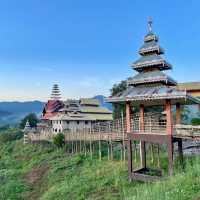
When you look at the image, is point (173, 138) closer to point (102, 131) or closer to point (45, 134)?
point (102, 131)

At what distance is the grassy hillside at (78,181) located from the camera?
10891 mm

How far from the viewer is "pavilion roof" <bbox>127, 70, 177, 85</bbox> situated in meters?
16.3

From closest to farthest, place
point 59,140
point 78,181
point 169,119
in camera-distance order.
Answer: point 169,119 < point 78,181 < point 59,140


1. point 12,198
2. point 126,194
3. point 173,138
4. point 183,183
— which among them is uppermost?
point 173,138

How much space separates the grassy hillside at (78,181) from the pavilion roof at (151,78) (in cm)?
479

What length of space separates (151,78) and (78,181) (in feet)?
27.4

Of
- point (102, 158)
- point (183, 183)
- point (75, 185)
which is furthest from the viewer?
point (102, 158)

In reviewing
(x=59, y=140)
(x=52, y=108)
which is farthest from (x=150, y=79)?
(x=52, y=108)

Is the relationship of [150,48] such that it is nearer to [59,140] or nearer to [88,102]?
[59,140]

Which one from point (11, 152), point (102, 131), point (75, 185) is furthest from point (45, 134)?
point (75, 185)

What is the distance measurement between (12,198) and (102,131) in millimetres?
10500

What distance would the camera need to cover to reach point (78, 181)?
18.7 metres

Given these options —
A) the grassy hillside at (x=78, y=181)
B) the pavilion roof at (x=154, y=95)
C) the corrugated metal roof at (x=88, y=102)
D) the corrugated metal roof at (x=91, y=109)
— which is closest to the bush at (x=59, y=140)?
the grassy hillside at (x=78, y=181)

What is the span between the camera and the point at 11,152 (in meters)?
37.2
